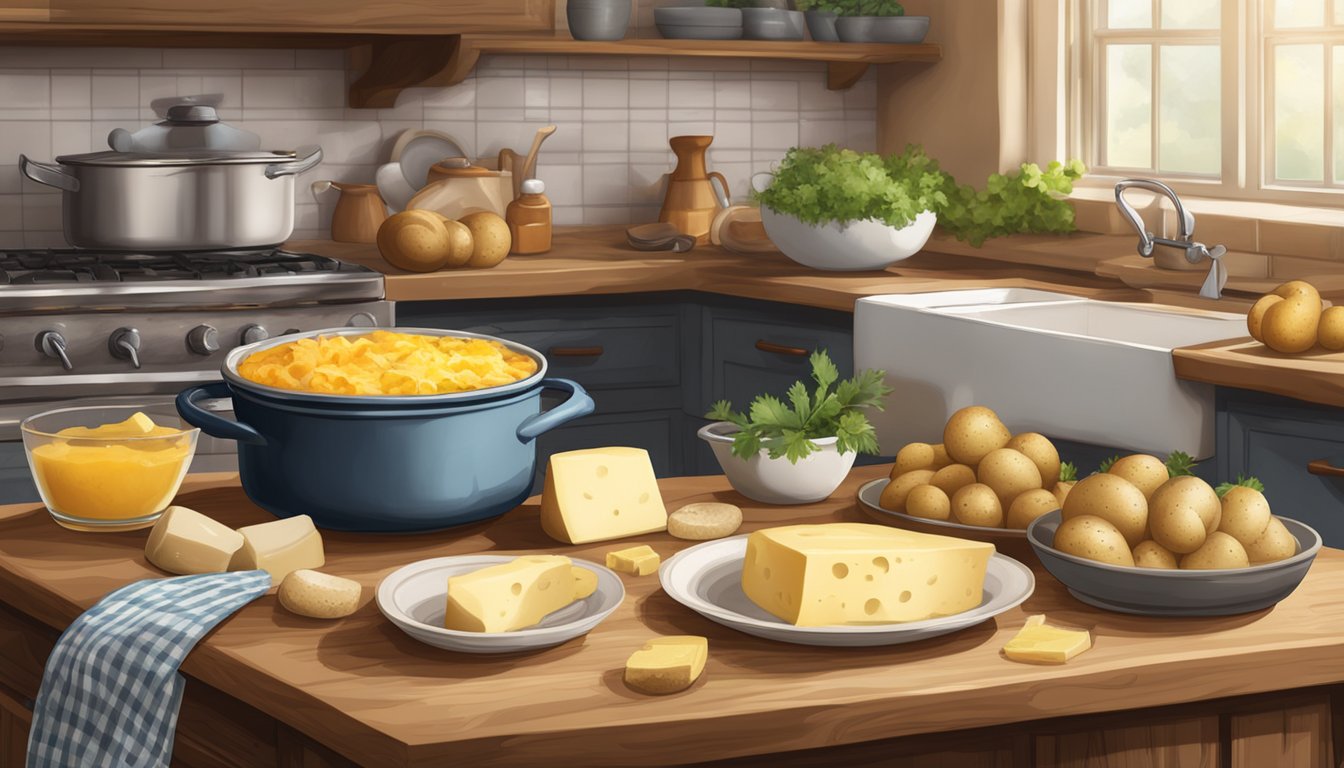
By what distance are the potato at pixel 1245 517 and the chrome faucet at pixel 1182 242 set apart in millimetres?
2003

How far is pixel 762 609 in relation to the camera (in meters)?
1.29

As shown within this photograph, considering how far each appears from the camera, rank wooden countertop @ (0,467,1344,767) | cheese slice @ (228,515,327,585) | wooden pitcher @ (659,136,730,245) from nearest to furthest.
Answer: wooden countertop @ (0,467,1344,767) → cheese slice @ (228,515,327,585) → wooden pitcher @ (659,136,730,245)

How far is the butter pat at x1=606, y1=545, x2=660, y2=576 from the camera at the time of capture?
1420mm

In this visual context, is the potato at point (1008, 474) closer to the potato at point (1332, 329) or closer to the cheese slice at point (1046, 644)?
the cheese slice at point (1046, 644)

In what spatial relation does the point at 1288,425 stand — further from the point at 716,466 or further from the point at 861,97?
the point at 861,97

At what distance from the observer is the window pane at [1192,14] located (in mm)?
3818

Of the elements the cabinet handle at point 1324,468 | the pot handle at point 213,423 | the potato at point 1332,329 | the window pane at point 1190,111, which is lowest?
the cabinet handle at point 1324,468

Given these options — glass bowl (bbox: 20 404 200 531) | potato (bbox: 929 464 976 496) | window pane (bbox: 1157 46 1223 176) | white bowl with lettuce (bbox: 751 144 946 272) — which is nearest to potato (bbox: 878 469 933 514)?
potato (bbox: 929 464 976 496)

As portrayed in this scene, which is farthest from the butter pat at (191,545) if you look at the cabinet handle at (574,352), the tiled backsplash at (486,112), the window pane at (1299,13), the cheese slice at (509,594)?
the window pane at (1299,13)

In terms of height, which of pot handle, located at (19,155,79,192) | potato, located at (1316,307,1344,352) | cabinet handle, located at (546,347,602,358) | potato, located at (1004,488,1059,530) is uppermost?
pot handle, located at (19,155,79,192)

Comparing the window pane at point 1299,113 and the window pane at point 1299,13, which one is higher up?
the window pane at point 1299,13

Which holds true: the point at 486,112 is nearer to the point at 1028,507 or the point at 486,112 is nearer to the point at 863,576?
the point at 1028,507

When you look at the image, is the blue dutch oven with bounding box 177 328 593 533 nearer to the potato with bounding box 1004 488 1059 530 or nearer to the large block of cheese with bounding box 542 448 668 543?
the large block of cheese with bounding box 542 448 668 543

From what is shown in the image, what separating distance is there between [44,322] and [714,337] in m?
1.47
